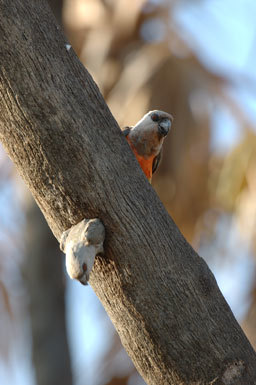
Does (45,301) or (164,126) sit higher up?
(45,301)

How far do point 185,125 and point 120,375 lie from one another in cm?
423

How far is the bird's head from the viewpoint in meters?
3.89

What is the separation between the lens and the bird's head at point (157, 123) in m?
3.89

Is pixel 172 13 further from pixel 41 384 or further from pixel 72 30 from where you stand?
pixel 41 384

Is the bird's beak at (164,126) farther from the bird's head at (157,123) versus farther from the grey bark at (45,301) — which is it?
the grey bark at (45,301)

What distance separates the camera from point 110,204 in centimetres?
273

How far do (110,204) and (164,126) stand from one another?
1266 millimetres

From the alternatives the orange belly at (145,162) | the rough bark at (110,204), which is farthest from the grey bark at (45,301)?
the rough bark at (110,204)

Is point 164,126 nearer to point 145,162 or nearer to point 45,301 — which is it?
point 145,162

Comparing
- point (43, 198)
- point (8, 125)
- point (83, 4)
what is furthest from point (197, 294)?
point (83, 4)

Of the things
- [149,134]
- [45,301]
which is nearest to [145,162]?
[149,134]

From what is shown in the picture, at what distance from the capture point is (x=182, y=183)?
31.0 feet

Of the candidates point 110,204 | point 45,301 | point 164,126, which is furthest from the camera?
point 45,301

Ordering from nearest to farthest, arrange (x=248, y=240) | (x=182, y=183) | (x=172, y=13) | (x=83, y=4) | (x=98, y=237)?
(x=98, y=237)
(x=248, y=240)
(x=182, y=183)
(x=172, y=13)
(x=83, y=4)
